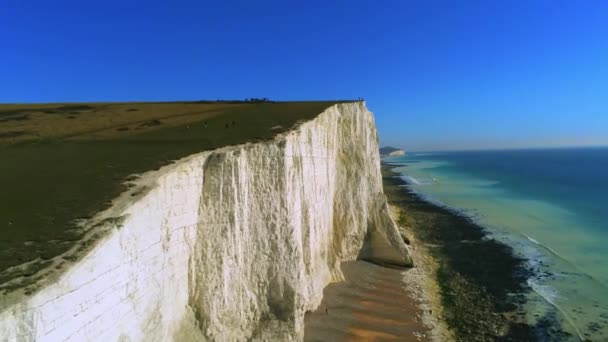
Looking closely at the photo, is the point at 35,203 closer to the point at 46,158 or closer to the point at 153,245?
the point at 153,245

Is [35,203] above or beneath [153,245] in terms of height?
above

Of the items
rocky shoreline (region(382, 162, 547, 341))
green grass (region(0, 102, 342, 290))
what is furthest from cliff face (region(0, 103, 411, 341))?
rocky shoreline (region(382, 162, 547, 341))

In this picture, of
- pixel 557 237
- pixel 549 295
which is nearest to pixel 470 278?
pixel 549 295

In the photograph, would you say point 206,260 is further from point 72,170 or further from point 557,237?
point 557,237

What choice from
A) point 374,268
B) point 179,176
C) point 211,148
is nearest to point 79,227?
point 179,176

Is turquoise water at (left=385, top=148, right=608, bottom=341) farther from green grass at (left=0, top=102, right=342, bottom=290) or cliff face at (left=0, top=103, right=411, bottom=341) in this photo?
green grass at (left=0, top=102, right=342, bottom=290)

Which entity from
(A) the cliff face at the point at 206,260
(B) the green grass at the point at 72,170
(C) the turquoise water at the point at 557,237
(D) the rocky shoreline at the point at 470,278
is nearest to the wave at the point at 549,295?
(C) the turquoise water at the point at 557,237

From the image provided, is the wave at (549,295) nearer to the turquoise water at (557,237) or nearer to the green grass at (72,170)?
the turquoise water at (557,237)
